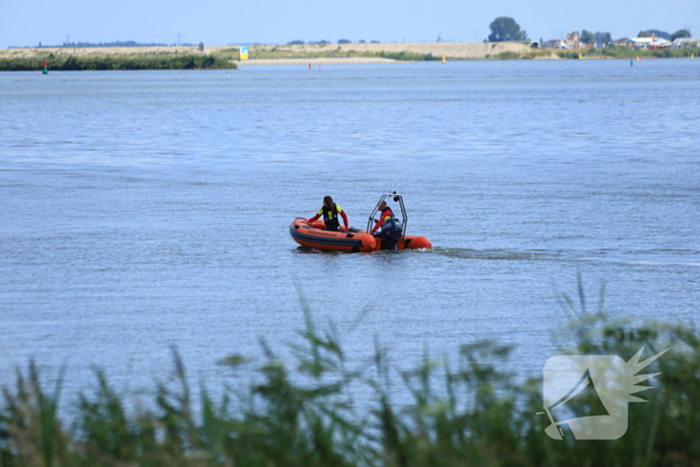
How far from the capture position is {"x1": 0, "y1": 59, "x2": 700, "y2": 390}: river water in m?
12.5

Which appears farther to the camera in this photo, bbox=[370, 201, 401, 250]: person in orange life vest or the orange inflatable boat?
the orange inflatable boat

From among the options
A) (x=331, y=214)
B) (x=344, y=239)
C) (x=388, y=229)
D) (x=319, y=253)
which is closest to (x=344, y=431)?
(x=388, y=229)

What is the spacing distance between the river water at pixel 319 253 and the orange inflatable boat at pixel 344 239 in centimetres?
27

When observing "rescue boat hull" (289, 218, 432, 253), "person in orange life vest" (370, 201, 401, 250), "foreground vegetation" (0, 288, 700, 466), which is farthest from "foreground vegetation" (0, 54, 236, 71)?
"foreground vegetation" (0, 288, 700, 466)

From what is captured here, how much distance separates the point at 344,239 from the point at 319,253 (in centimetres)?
63

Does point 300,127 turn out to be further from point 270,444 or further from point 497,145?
point 270,444

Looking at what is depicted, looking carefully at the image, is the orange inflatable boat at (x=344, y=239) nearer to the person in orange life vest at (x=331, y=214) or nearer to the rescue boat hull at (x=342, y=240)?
the rescue boat hull at (x=342, y=240)

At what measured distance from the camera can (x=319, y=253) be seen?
19.1 meters

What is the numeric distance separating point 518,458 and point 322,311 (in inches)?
360

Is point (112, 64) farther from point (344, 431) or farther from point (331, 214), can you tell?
point (344, 431)

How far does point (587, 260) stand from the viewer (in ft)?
56.7

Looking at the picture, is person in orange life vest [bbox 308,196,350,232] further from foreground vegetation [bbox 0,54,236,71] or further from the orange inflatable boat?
foreground vegetation [bbox 0,54,236,71]

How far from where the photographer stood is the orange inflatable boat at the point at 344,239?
1873 centimetres

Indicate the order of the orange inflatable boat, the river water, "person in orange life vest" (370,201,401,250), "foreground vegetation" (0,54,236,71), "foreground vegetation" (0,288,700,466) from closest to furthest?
"foreground vegetation" (0,288,700,466) < the river water < "person in orange life vest" (370,201,401,250) < the orange inflatable boat < "foreground vegetation" (0,54,236,71)
